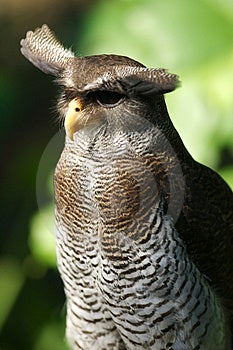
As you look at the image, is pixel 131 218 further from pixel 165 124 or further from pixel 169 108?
pixel 169 108

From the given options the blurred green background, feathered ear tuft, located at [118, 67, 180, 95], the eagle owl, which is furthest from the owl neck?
the blurred green background

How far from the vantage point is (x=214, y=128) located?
312 centimetres

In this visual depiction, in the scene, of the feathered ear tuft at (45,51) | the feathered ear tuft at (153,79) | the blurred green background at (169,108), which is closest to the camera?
the feathered ear tuft at (153,79)

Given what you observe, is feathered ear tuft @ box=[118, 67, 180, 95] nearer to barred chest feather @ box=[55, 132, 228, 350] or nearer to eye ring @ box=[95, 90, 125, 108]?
eye ring @ box=[95, 90, 125, 108]

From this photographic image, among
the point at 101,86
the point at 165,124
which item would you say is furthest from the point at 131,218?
Answer: the point at 101,86

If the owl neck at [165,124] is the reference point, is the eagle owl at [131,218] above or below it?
below

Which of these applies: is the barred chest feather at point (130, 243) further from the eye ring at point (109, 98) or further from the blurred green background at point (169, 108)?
the blurred green background at point (169, 108)

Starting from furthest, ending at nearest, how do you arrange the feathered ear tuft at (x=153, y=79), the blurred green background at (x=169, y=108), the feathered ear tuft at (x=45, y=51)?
the blurred green background at (x=169, y=108)
the feathered ear tuft at (x=45, y=51)
the feathered ear tuft at (x=153, y=79)

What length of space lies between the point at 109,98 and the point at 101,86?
9cm

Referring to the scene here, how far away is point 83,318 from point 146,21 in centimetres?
99

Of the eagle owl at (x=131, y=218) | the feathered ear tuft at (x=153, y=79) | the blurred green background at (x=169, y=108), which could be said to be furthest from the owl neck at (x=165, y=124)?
the blurred green background at (x=169, y=108)

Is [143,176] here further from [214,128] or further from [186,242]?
[214,128]

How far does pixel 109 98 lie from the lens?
233 centimetres

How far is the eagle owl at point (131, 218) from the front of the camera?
234cm
